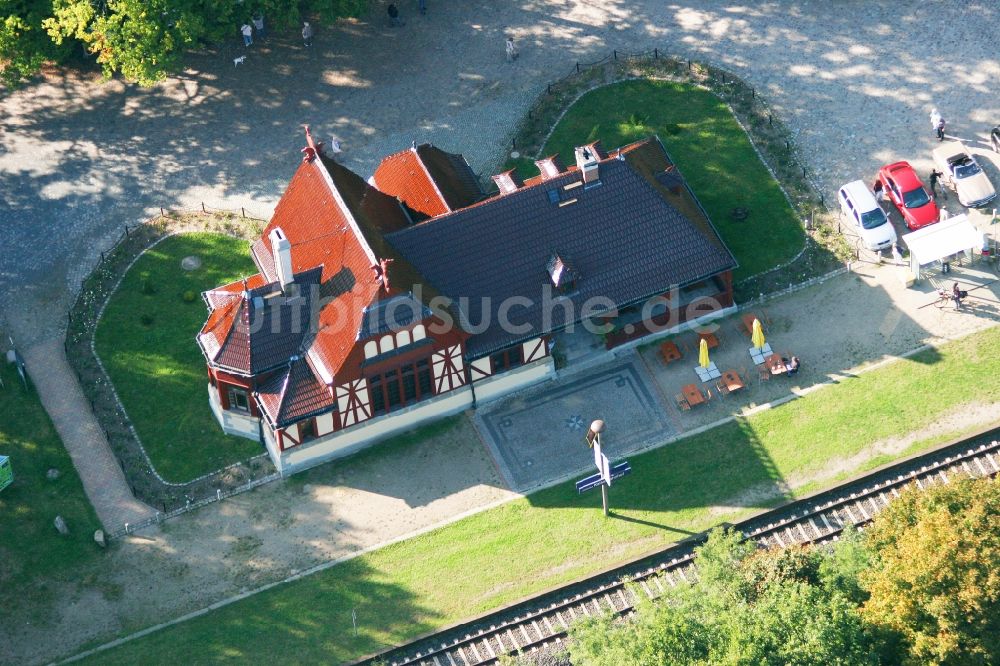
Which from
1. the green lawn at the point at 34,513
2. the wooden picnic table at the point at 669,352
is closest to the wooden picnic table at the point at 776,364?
the wooden picnic table at the point at 669,352

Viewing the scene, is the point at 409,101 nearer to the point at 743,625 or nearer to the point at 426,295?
the point at 426,295

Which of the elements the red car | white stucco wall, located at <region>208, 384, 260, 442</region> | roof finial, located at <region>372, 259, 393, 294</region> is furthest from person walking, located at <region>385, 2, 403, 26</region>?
the red car

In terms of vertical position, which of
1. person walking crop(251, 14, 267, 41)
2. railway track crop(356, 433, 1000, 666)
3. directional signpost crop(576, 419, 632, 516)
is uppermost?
person walking crop(251, 14, 267, 41)

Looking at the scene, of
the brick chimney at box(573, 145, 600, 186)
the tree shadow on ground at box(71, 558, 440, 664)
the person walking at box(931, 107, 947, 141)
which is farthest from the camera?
the person walking at box(931, 107, 947, 141)

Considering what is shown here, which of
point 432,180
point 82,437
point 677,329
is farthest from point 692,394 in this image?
point 82,437

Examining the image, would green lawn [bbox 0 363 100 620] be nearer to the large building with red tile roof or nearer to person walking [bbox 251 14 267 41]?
the large building with red tile roof

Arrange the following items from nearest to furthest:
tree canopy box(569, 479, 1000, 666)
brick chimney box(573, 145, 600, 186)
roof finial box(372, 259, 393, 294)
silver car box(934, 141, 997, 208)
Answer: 1. tree canopy box(569, 479, 1000, 666)
2. roof finial box(372, 259, 393, 294)
3. brick chimney box(573, 145, 600, 186)
4. silver car box(934, 141, 997, 208)

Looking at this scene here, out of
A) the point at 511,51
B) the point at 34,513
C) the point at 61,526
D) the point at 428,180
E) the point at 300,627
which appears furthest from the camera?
the point at 511,51

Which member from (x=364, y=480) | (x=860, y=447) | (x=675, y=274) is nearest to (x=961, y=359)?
(x=860, y=447)
